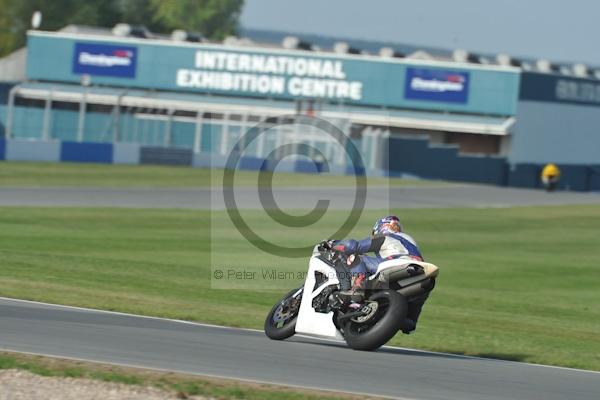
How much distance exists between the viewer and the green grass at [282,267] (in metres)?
15.7

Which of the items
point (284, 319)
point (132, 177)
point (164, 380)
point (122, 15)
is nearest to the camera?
point (164, 380)

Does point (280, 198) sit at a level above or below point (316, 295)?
below

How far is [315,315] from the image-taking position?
12.9 metres

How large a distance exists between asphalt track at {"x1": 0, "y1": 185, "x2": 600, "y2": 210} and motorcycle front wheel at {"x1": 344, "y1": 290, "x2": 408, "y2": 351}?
20050mm

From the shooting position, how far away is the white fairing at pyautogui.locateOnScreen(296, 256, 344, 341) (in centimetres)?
1277

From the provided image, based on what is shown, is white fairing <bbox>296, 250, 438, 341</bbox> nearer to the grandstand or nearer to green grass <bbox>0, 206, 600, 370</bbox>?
green grass <bbox>0, 206, 600, 370</bbox>

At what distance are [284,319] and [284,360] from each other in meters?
1.54

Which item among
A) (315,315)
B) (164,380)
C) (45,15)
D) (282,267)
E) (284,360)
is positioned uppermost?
(45,15)

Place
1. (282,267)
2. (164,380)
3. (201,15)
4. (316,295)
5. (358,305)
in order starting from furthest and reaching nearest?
(201,15)
(282,267)
(316,295)
(358,305)
(164,380)

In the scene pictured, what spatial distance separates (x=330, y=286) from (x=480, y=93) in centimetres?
5437

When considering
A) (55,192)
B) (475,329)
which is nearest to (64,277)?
(475,329)

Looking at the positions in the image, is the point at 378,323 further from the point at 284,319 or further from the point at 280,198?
the point at 280,198

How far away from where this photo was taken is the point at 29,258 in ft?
67.1

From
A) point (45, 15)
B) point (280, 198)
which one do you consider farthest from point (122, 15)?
point (280, 198)
